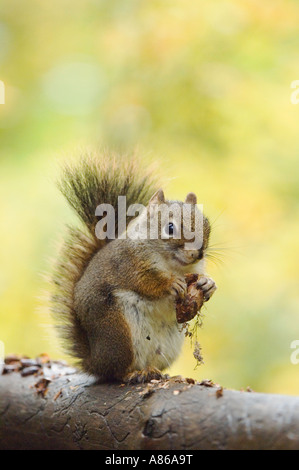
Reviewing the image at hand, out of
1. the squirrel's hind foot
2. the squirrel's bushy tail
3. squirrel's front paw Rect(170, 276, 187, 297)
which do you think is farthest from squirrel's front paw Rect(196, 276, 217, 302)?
the squirrel's bushy tail

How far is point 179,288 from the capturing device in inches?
108

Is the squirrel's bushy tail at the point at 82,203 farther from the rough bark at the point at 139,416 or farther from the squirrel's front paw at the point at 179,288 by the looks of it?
the squirrel's front paw at the point at 179,288

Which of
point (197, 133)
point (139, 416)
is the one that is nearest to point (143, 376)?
point (139, 416)

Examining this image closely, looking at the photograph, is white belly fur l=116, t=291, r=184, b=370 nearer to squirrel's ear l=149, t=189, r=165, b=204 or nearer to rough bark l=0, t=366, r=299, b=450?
rough bark l=0, t=366, r=299, b=450

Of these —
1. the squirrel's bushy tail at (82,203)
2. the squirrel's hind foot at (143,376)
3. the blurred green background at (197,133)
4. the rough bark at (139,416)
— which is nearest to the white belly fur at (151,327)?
the squirrel's hind foot at (143,376)

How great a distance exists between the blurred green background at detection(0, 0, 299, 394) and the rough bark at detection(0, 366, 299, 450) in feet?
4.90

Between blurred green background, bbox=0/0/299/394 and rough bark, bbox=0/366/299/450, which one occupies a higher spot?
blurred green background, bbox=0/0/299/394

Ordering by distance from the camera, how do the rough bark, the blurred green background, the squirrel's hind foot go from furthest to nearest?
the blurred green background → the squirrel's hind foot → the rough bark

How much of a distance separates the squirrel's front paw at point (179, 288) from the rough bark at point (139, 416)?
42cm

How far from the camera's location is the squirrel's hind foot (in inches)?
107

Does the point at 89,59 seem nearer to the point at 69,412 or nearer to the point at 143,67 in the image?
the point at 143,67

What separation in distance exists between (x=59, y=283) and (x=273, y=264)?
211cm

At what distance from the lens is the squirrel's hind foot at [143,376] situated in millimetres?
2723

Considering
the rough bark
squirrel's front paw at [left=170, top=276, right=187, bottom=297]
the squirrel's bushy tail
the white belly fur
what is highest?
the squirrel's bushy tail
